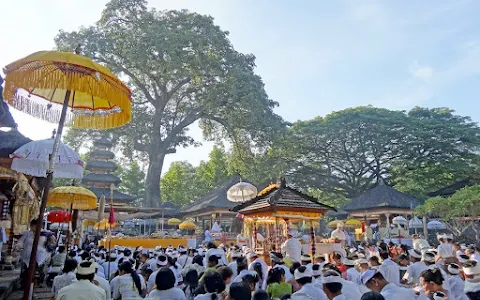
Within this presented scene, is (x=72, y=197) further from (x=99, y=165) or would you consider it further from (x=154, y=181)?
(x=154, y=181)

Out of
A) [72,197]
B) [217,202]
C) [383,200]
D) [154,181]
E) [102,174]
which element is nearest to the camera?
[72,197]

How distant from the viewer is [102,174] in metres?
32.5

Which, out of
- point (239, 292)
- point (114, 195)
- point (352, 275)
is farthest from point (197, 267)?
point (114, 195)

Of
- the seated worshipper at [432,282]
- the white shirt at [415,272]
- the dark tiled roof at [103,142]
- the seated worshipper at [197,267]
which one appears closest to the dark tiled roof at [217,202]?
the dark tiled roof at [103,142]

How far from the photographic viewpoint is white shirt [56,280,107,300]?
4.05 metres

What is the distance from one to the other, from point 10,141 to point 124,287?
18.0 ft

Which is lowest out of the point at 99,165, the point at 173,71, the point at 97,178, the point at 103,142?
the point at 97,178

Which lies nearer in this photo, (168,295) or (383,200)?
(168,295)

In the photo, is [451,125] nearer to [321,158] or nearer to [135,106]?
[321,158]

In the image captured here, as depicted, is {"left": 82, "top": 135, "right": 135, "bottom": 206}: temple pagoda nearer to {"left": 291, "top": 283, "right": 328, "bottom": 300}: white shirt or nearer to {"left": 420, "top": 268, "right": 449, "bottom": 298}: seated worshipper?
{"left": 291, "top": 283, "right": 328, "bottom": 300}: white shirt

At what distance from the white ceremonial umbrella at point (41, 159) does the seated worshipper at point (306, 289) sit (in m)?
5.33

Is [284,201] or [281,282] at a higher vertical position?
[284,201]

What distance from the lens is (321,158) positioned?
1396 inches

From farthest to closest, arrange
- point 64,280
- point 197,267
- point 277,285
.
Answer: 1. point 197,267
2. point 64,280
3. point 277,285
